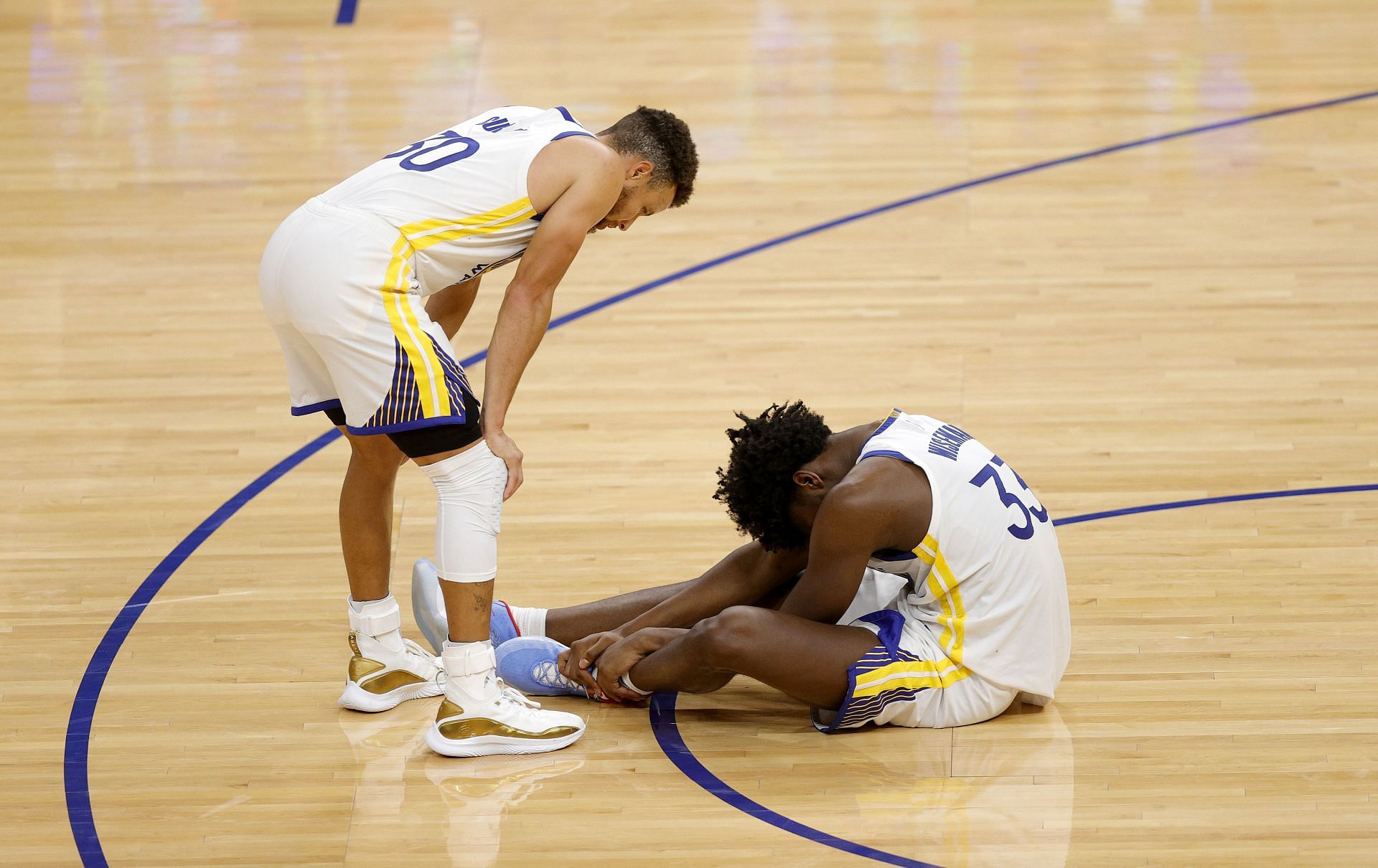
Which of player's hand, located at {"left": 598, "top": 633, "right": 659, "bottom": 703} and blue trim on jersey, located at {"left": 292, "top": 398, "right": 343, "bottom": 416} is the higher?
blue trim on jersey, located at {"left": 292, "top": 398, "right": 343, "bottom": 416}

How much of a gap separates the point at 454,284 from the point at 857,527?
1.19 metres

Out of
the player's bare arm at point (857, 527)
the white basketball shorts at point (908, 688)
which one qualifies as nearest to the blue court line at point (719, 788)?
the white basketball shorts at point (908, 688)

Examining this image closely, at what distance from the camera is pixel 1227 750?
3750mm

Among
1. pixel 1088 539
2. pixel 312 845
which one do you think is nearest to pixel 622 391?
pixel 1088 539

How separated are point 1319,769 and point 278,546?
3067 millimetres

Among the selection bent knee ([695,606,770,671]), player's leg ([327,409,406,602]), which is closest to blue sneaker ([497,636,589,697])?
player's leg ([327,409,406,602])

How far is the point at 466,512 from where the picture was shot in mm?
3721

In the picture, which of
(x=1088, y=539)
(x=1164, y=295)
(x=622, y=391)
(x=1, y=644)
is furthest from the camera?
(x=1164, y=295)

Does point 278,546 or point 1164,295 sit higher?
point 1164,295

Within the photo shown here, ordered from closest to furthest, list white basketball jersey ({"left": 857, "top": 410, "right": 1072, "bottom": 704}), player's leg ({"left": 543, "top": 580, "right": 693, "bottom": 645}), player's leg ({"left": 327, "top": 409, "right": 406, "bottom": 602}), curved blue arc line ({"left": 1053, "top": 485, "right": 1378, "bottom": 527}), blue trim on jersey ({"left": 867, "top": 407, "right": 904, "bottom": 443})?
white basketball jersey ({"left": 857, "top": 410, "right": 1072, "bottom": 704}), blue trim on jersey ({"left": 867, "top": 407, "right": 904, "bottom": 443}), player's leg ({"left": 327, "top": 409, "right": 406, "bottom": 602}), player's leg ({"left": 543, "top": 580, "right": 693, "bottom": 645}), curved blue arc line ({"left": 1053, "top": 485, "right": 1378, "bottom": 527})

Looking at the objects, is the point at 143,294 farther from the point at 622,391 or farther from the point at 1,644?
the point at 1,644

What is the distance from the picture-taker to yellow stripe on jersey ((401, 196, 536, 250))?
3.73 m

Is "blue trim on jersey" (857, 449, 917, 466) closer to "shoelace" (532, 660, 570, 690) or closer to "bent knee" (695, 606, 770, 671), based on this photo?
"bent knee" (695, 606, 770, 671)

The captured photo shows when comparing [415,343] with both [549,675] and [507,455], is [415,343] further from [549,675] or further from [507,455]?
[549,675]
